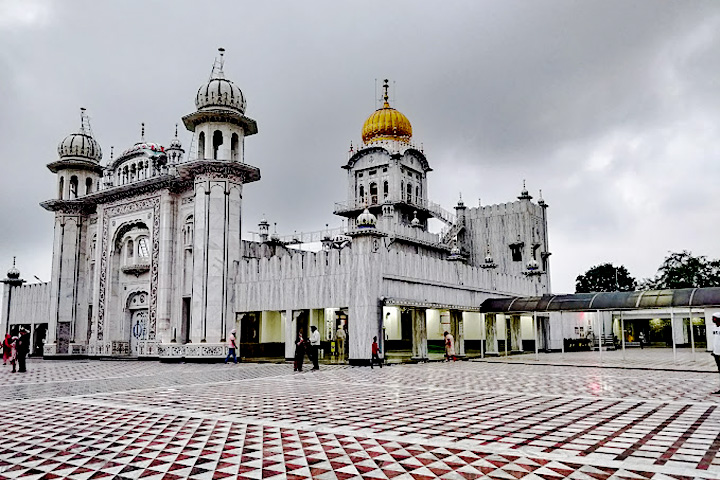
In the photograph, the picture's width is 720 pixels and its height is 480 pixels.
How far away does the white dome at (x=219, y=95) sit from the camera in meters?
26.9

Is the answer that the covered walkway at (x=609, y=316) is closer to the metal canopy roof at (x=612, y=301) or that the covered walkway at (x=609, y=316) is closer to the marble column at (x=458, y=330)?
the metal canopy roof at (x=612, y=301)

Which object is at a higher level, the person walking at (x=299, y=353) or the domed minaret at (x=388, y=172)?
the domed minaret at (x=388, y=172)

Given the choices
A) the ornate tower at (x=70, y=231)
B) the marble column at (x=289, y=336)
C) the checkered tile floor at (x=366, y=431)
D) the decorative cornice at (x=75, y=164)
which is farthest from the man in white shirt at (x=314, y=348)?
the decorative cornice at (x=75, y=164)

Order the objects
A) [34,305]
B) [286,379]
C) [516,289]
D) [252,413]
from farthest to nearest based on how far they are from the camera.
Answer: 1. [34,305]
2. [516,289]
3. [286,379]
4. [252,413]

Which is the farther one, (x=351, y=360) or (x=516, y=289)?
(x=516, y=289)

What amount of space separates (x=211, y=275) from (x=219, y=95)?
325 inches

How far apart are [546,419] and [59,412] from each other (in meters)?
7.93

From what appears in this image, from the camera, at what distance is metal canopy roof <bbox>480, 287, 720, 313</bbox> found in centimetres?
2162

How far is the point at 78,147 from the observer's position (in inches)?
1300

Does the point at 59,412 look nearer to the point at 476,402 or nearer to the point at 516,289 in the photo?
the point at 476,402

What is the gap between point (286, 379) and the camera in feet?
52.0

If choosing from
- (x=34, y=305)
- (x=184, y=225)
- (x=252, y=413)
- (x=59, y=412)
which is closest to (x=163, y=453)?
(x=252, y=413)

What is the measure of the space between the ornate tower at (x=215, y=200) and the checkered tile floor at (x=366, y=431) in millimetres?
11132

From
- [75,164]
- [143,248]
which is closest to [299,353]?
[143,248]
